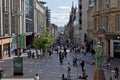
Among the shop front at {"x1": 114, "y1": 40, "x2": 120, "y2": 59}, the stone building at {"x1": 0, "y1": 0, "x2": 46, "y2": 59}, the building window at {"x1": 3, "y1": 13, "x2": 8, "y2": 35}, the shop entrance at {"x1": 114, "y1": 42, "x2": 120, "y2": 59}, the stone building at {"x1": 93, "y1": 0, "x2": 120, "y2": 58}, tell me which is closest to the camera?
the stone building at {"x1": 93, "y1": 0, "x2": 120, "y2": 58}

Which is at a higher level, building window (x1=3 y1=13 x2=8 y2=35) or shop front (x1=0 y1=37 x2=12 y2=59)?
building window (x1=3 y1=13 x2=8 y2=35)

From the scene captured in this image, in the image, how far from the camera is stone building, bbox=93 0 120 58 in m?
54.6

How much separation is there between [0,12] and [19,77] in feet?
85.5

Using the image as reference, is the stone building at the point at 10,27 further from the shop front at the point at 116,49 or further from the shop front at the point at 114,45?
the shop front at the point at 116,49

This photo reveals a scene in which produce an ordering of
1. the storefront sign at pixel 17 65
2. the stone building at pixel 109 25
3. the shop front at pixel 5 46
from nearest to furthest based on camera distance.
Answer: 1. the storefront sign at pixel 17 65
2. the stone building at pixel 109 25
3. the shop front at pixel 5 46

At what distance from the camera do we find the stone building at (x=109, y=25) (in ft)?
179

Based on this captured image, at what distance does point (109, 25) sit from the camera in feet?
189

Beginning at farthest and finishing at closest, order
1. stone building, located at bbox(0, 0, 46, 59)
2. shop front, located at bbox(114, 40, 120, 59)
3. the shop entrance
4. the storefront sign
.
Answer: stone building, located at bbox(0, 0, 46, 59)
the shop entrance
shop front, located at bbox(114, 40, 120, 59)
the storefront sign

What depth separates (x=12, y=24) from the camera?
72.5 meters

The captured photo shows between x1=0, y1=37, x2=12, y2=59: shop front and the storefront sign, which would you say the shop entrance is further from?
the storefront sign

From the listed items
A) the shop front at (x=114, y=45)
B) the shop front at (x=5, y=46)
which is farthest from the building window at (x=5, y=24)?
the shop front at (x=114, y=45)

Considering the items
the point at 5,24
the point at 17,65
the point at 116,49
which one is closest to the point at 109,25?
the point at 116,49

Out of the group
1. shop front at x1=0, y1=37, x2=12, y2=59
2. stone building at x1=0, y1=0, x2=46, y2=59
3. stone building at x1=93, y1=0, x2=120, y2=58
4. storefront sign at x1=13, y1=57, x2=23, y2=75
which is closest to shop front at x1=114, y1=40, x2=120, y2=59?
stone building at x1=93, y1=0, x2=120, y2=58

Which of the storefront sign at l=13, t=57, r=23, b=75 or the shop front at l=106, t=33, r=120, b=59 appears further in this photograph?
the shop front at l=106, t=33, r=120, b=59
